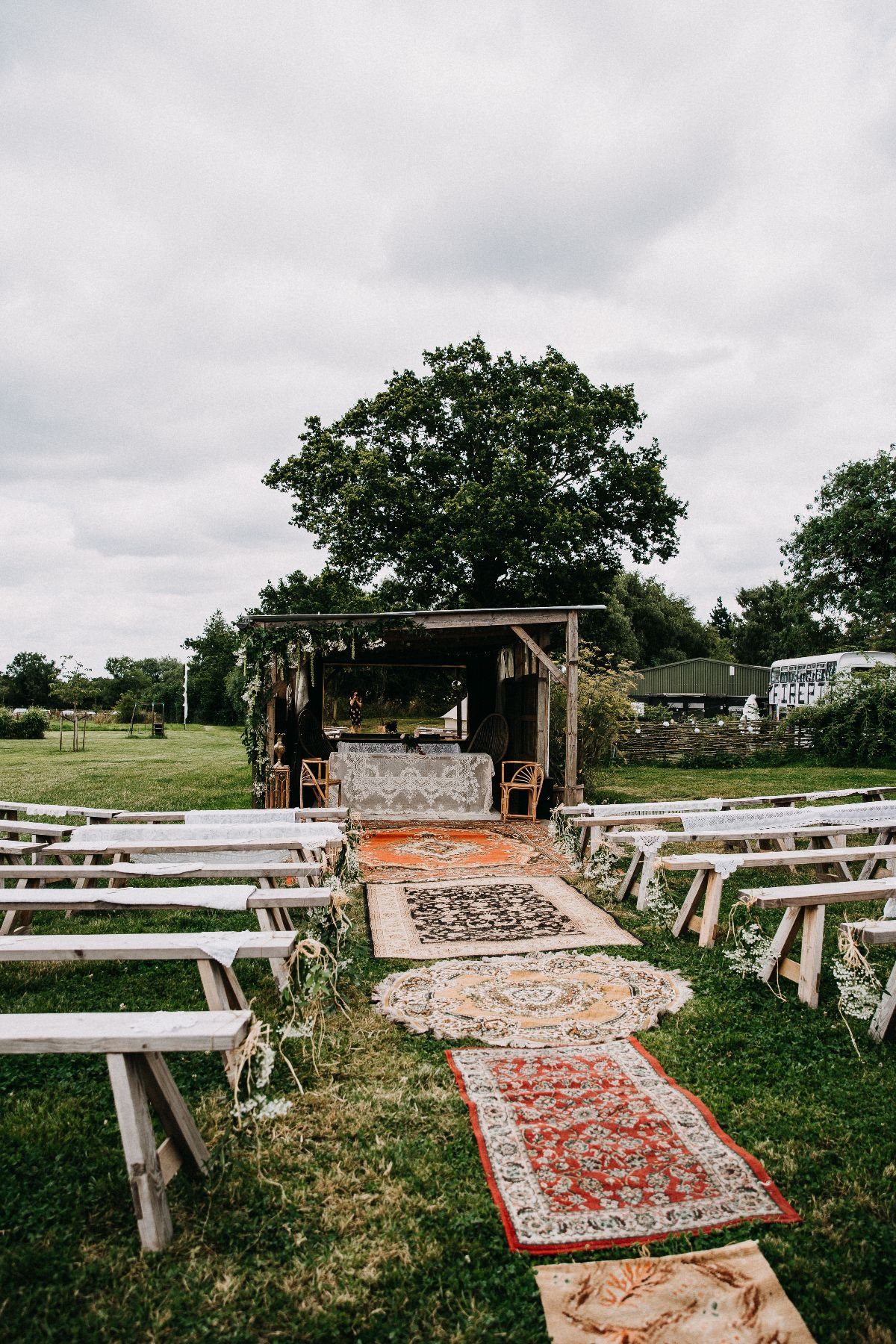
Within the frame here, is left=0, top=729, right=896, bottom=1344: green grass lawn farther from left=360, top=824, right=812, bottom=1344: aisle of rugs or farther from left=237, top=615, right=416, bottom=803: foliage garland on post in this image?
left=237, top=615, right=416, bottom=803: foliage garland on post

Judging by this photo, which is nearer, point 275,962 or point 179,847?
point 275,962

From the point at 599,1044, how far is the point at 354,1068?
39.4 inches

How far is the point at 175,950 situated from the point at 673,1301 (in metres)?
1.78

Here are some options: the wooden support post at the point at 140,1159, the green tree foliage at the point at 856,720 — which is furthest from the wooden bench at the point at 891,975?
the green tree foliage at the point at 856,720

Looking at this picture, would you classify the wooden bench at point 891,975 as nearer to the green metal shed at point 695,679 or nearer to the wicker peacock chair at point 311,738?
the wicker peacock chair at point 311,738

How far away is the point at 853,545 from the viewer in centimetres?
2391

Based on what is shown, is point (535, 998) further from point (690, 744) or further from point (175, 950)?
point (690, 744)

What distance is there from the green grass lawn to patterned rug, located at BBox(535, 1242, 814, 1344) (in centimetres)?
5

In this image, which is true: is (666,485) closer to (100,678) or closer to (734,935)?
(734,935)

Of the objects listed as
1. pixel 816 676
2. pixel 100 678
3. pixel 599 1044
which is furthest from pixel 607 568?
pixel 100 678

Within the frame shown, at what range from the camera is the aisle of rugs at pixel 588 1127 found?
1811 millimetres

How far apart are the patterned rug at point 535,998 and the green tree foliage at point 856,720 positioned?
14391 mm

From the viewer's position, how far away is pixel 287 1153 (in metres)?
2.43

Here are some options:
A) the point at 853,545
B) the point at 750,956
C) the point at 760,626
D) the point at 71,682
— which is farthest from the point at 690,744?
the point at 760,626
